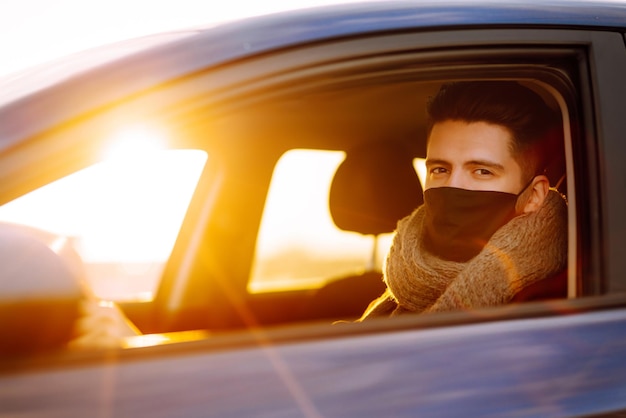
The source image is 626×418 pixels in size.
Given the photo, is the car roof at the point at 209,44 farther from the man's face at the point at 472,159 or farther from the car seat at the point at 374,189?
the car seat at the point at 374,189

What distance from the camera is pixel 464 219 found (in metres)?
2.20

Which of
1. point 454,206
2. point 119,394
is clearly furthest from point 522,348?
point 454,206

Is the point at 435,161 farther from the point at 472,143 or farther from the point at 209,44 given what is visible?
the point at 209,44

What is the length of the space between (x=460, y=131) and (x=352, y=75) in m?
1.05

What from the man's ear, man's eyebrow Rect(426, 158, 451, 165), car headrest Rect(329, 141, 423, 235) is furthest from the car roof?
car headrest Rect(329, 141, 423, 235)

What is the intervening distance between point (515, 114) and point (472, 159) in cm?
18

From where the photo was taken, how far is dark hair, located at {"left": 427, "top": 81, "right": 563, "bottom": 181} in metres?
2.27

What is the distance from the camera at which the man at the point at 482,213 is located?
196 centimetres

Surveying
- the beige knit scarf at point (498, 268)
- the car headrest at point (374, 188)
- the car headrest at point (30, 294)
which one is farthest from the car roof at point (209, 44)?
the car headrest at point (374, 188)

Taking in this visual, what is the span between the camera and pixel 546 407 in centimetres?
129

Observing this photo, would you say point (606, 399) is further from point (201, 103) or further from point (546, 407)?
point (201, 103)

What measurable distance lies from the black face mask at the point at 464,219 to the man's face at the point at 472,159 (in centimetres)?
6

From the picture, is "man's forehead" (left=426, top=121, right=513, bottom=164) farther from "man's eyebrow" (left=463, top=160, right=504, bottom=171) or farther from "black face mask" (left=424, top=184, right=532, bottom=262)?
"black face mask" (left=424, top=184, right=532, bottom=262)

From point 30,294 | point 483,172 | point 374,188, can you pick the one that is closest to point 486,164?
point 483,172
